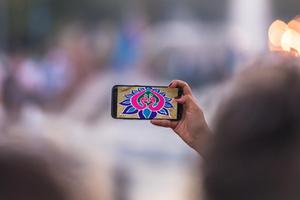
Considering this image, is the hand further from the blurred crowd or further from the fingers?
the blurred crowd

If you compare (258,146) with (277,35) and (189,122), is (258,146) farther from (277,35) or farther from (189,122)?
(277,35)

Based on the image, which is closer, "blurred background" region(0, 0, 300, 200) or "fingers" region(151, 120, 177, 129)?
"fingers" region(151, 120, 177, 129)

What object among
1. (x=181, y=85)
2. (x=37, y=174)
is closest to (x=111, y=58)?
(x=181, y=85)

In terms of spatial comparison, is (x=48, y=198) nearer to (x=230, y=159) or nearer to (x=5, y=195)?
(x=5, y=195)

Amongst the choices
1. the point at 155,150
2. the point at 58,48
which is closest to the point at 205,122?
the point at 155,150

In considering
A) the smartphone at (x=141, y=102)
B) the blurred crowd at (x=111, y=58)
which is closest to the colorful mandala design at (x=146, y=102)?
the smartphone at (x=141, y=102)

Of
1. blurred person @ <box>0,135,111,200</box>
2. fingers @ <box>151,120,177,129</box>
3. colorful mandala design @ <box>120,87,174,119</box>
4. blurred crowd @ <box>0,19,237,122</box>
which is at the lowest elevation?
blurred person @ <box>0,135,111,200</box>

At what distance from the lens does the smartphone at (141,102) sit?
1.07m

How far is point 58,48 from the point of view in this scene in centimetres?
476

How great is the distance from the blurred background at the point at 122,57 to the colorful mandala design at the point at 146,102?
194 cm

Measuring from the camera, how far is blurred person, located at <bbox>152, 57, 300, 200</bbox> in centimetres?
59

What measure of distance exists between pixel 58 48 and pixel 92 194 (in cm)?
411

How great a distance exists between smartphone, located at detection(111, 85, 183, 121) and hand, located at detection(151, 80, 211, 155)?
2 centimetres

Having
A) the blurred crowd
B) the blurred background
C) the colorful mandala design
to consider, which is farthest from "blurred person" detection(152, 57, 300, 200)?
the blurred crowd
